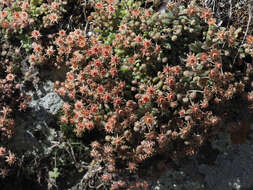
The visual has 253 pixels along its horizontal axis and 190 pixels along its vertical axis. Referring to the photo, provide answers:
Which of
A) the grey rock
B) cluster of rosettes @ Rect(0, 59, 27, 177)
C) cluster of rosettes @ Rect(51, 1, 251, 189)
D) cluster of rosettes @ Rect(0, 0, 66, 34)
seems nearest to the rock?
cluster of rosettes @ Rect(0, 59, 27, 177)

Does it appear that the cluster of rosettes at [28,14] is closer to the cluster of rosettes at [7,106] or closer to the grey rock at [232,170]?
the cluster of rosettes at [7,106]

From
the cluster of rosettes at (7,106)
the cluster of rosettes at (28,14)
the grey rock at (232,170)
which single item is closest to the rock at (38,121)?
the cluster of rosettes at (7,106)

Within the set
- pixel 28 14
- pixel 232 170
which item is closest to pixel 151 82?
pixel 232 170

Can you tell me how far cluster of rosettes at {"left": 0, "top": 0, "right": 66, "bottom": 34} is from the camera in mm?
3680

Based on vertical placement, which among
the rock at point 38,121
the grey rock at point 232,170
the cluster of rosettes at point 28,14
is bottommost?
the grey rock at point 232,170

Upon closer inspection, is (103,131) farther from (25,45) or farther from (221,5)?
(221,5)

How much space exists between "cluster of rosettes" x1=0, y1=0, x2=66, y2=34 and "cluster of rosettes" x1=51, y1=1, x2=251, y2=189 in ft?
0.84

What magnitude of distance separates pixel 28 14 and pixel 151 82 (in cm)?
139

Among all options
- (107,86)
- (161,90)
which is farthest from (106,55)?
(161,90)

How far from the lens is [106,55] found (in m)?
3.42

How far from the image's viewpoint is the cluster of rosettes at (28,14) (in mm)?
3680

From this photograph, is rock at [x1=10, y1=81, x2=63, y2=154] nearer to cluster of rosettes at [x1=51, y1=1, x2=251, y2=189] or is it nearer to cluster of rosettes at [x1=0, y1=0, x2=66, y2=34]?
cluster of rosettes at [x1=51, y1=1, x2=251, y2=189]

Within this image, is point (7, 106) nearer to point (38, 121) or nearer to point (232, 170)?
point (38, 121)

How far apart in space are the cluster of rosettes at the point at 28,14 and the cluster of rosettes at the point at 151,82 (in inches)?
10.0
